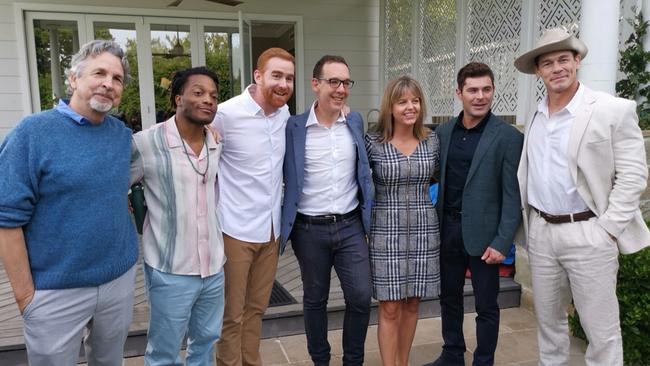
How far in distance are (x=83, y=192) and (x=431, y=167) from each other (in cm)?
155

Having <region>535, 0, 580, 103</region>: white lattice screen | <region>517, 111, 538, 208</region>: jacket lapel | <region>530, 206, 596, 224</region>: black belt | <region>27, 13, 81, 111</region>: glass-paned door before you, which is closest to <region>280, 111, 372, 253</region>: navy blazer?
<region>517, 111, 538, 208</region>: jacket lapel

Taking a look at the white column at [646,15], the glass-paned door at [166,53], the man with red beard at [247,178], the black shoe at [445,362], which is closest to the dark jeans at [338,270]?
the man with red beard at [247,178]

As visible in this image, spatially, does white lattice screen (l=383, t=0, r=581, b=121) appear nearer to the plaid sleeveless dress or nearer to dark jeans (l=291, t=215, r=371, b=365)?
the plaid sleeveless dress

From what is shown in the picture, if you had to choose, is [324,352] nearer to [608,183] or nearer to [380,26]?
[608,183]

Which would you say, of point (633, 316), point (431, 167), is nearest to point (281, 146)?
point (431, 167)

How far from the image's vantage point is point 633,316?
8.70 feet

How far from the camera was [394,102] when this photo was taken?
2.30 meters

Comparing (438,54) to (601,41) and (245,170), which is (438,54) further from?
(245,170)

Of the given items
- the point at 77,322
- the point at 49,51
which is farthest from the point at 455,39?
the point at 49,51

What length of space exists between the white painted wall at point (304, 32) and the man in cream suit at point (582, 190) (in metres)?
4.55

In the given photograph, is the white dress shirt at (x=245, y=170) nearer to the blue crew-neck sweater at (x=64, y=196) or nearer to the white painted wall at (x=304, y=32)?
the blue crew-neck sweater at (x=64, y=196)

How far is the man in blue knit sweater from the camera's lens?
1.47 meters

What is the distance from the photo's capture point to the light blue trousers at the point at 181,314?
1.85 m

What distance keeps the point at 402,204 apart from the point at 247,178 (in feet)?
2.50
